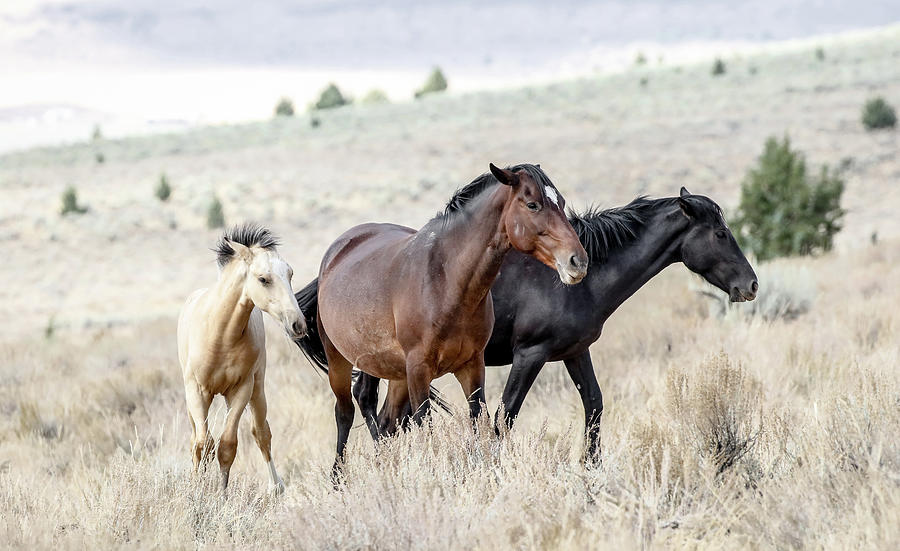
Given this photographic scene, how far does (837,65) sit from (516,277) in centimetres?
5484

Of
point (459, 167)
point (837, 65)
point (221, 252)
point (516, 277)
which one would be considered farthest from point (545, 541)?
point (837, 65)

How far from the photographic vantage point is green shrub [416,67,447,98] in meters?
73.8

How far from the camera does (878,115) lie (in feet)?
130

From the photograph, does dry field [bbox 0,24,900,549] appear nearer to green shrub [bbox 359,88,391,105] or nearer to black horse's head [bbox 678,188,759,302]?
black horse's head [bbox 678,188,759,302]

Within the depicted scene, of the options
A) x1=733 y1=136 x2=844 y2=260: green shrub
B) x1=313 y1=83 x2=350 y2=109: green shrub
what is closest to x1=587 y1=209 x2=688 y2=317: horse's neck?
x1=733 y1=136 x2=844 y2=260: green shrub

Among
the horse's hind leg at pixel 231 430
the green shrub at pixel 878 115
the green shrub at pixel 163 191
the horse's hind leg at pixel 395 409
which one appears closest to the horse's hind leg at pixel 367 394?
the horse's hind leg at pixel 395 409

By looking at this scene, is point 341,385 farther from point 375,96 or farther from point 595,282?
point 375,96

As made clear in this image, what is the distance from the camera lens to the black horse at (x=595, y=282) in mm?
6035

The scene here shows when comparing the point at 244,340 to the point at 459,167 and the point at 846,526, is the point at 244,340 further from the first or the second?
the point at 459,167

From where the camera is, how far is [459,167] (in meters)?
42.1

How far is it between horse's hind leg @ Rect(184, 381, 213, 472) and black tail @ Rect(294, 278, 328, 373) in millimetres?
1043

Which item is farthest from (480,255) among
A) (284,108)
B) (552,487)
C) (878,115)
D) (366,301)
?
(284,108)

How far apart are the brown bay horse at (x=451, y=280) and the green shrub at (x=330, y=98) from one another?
6505 centimetres

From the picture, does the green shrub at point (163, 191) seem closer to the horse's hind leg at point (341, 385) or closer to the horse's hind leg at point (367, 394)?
the horse's hind leg at point (367, 394)
